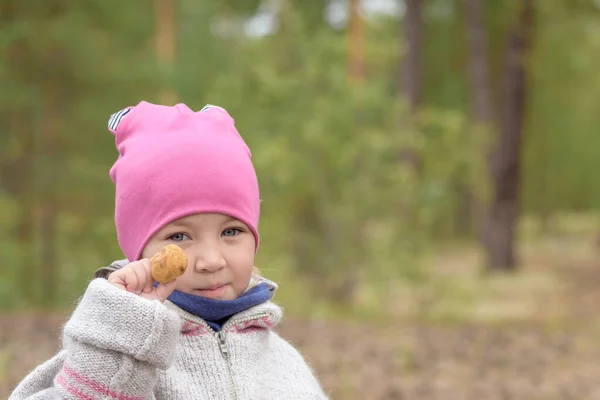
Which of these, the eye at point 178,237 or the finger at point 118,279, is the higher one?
the eye at point 178,237

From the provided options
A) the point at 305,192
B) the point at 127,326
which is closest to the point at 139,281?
the point at 127,326

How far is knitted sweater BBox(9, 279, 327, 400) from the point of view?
1678mm

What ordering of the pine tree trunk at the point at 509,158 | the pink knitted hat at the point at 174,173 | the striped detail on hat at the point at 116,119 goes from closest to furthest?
the pink knitted hat at the point at 174,173 < the striped detail on hat at the point at 116,119 < the pine tree trunk at the point at 509,158

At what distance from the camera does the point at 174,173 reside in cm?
190

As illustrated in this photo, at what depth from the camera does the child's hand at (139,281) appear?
176 cm

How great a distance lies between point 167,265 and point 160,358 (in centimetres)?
19

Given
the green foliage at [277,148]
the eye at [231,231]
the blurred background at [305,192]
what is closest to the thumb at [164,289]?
the eye at [231,231]

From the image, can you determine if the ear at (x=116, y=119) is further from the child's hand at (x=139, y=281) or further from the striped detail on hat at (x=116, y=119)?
the child's hand at (x=139, y=281)

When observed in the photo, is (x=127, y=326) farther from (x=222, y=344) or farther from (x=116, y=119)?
(x=116, y=119)

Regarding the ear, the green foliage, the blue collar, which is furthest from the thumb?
the green foliage

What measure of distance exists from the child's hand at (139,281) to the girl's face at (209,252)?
0.10 meters

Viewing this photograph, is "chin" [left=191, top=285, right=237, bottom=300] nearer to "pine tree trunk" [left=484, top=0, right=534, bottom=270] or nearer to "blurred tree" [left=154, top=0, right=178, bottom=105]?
"pine tree trunk" [left=484, top=0, right=534, bottom=270]

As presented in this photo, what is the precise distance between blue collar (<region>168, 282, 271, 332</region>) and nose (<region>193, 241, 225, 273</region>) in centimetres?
8

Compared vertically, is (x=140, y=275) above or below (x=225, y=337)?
above
